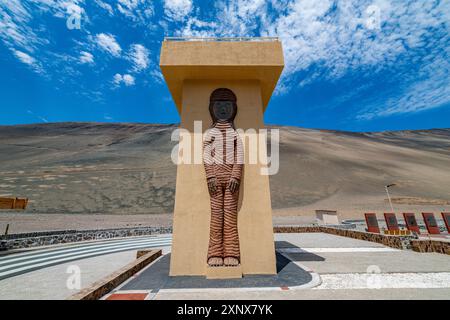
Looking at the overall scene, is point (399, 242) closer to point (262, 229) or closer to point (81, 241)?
point (262, 229)

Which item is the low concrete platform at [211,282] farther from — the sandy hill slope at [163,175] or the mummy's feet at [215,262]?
the sandy hill slope at [163,175]

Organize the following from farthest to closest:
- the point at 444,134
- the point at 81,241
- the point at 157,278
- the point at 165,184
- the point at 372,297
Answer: the point at 444,134
the point at 165,184
the point at 81,241
the point at 157,278
the point at 372,297

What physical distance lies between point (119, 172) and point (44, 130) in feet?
249

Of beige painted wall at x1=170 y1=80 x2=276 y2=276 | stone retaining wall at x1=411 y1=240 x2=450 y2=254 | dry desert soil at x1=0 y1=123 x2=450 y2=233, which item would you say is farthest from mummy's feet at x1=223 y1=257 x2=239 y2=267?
dry desert soil at x1=0 y1=123 x2=450 y2=233

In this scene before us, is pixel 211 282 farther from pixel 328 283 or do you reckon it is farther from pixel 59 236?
pixel 59 236

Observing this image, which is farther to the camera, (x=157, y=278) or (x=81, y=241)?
(x=81, y=241)

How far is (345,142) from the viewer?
82.1 metres

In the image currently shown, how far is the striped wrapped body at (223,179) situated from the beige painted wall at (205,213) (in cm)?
25

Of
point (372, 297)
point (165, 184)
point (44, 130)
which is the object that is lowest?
point (372, 297)

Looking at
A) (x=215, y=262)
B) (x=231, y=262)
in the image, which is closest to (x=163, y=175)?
(x=215, y=262)

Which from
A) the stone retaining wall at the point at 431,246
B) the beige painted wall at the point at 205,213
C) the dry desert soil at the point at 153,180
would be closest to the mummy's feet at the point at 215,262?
the beige painted wall at the point at 205,213

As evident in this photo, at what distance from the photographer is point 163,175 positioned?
4834 cm

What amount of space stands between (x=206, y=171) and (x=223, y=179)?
618 mm
